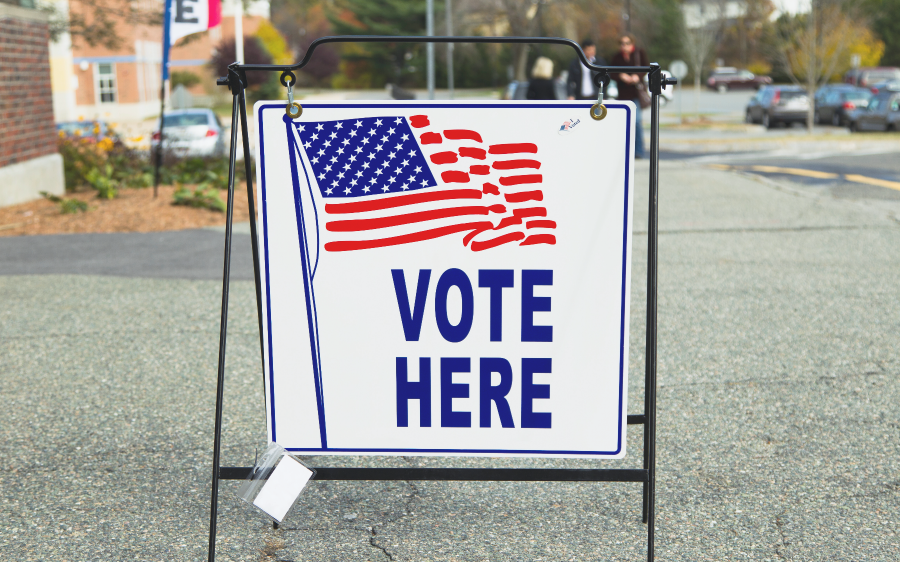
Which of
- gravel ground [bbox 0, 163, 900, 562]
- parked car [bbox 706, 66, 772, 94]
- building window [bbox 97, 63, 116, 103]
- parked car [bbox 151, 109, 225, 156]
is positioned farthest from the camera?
parked car [bbox 706, 66, 772, 94]

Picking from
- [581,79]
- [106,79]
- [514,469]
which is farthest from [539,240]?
[106,79]

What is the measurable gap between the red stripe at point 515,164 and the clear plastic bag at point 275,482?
1.05 meters

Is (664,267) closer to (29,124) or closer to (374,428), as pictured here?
(374,428)

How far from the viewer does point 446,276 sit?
270cm

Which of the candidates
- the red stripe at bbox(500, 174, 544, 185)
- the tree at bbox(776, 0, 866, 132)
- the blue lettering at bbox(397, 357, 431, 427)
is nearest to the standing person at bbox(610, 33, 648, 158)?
the red stripe at bbox(500, 174, 544, 185)

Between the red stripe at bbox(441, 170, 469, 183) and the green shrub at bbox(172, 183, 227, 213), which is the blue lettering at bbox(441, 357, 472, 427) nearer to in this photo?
the red stripe at bbox(441, 170, 469, 183)

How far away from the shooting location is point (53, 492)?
335 centimetres

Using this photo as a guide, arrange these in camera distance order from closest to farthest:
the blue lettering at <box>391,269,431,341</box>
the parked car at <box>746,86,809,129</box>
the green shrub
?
the blue lettering at <box>391,269,431,341</box>, the green shrub, the parked car at <box>746,86,809,129</box>

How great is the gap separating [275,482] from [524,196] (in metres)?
1.10

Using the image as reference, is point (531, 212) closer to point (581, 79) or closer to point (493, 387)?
point (493, 387)

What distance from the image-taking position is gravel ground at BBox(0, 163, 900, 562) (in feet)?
9.73

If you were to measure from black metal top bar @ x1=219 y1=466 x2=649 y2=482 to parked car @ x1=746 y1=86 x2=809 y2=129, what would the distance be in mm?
32151

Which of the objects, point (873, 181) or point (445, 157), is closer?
point (445, 157)

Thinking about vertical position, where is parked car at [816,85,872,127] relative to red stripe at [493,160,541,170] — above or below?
above
